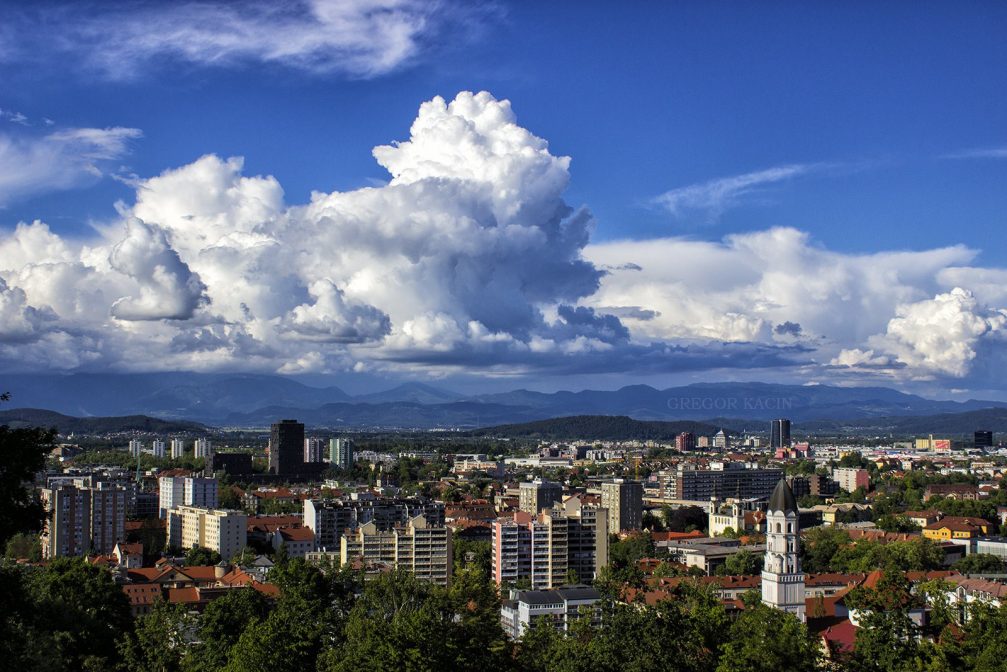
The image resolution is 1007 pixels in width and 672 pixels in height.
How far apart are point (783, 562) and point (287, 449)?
107174 mm

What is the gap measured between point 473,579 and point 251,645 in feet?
58.8

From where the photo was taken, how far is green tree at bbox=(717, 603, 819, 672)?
2609 centimetres

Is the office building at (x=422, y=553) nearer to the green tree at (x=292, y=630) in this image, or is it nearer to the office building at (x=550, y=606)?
the office building at (x=550, y=606)

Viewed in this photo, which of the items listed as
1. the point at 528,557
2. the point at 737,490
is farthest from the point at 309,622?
the point at 737,490

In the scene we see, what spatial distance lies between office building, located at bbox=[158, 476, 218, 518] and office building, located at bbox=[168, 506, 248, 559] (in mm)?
12406

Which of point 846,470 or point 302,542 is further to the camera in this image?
point 846,470

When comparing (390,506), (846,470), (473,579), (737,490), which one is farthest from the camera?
(846,470)

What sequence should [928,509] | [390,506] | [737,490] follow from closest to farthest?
[390,506] → [928,509] → [737,490]

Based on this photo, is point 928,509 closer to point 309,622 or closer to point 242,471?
point 309,622

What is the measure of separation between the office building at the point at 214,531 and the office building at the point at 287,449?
6498 cm

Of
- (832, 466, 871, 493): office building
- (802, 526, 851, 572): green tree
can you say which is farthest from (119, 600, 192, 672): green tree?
(832, 466, 871, 493): office building

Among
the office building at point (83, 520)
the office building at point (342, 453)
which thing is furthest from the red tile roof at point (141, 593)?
the office building at point (342, 453)

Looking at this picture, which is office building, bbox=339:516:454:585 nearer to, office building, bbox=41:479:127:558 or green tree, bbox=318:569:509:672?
green tree, bbox=318:569:509:672

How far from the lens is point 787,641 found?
1048 inches
